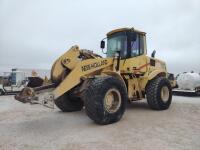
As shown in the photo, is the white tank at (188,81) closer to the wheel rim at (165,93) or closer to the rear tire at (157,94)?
the wheel rim at (165,93)

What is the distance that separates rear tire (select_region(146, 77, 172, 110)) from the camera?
9.86 m

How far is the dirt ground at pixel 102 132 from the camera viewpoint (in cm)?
580

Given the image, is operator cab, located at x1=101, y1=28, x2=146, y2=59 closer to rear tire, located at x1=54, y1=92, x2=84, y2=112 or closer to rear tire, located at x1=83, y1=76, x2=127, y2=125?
rear tire, located at x1=83, y1=76, x2=127, y2=125

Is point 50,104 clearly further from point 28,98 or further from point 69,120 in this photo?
point 69,120

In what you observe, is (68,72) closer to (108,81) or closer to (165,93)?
(108,81)

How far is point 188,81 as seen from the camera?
736 inches

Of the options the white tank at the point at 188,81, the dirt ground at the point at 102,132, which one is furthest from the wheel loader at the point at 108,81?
the white tank at the point at 188,81

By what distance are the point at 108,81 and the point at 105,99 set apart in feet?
1.63

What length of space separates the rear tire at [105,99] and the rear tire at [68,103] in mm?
1906

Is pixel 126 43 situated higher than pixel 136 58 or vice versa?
pixel 126 43

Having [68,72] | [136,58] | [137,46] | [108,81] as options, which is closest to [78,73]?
[68,72]

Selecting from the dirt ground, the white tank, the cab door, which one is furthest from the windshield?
the white tank

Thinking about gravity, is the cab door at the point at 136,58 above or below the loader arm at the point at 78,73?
above

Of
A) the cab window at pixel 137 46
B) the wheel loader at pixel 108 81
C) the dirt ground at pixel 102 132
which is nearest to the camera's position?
the dirt ground at pixel 102 132
